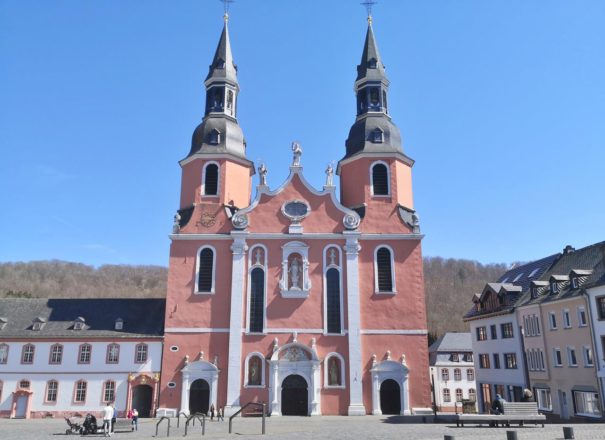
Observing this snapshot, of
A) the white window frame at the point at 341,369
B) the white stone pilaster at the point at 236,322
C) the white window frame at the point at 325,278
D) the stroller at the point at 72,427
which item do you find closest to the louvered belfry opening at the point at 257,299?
the white stone pilaster at the point at 236,322

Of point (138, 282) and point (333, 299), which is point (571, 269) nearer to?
point (333, 299)

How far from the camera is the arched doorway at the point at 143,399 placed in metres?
32.5

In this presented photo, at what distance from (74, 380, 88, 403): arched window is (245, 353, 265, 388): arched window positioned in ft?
33.2

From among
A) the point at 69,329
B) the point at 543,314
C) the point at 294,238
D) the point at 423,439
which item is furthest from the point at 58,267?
the point at 423,439

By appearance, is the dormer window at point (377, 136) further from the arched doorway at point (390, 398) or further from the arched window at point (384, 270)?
the arched doorway at point (390, 398)

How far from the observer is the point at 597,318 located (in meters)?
30.2

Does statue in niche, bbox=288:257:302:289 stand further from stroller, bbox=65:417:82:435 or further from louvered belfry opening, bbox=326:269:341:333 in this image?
stroller, bbox=65:417:82:435

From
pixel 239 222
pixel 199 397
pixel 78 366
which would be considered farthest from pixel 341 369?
pixel 78 366

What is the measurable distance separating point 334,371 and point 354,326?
2929 mm

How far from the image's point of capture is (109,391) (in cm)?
3275

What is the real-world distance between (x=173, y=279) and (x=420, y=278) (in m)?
15.7

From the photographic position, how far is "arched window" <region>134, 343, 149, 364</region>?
33.2 m

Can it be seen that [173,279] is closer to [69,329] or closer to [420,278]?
[69,329]

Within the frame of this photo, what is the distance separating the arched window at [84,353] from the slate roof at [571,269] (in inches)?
1160
